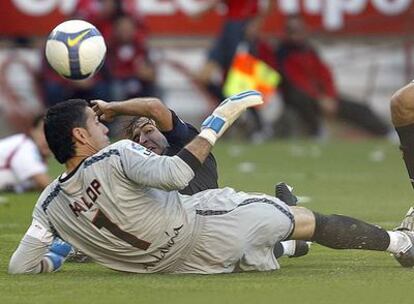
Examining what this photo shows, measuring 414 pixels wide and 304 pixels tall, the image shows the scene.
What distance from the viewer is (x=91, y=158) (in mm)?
8516

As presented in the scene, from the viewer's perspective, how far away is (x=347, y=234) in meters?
8.80

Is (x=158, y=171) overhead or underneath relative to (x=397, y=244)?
overhead

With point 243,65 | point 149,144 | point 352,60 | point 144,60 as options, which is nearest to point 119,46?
point 144,60

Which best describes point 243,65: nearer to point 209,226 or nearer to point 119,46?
point 119,46

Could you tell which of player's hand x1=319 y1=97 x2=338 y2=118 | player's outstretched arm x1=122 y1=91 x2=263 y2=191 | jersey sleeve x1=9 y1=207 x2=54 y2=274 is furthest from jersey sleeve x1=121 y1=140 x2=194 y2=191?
player's hand x1=319 y1=97 x2=338 y2=118

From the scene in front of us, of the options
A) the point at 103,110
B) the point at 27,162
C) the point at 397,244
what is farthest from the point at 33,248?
the point at 27,162

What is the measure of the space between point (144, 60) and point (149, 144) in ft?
44.4

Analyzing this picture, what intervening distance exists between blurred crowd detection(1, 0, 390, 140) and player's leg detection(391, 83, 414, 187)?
12.1 m

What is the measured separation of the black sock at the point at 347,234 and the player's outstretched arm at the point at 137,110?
1.20m

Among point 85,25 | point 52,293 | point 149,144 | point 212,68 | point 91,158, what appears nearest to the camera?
point 52,293

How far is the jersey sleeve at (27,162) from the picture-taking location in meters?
14.5

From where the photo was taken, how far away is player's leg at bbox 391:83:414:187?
385 inches

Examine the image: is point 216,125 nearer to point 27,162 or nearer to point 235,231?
point 235,231

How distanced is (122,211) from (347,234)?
1427 millimetres
